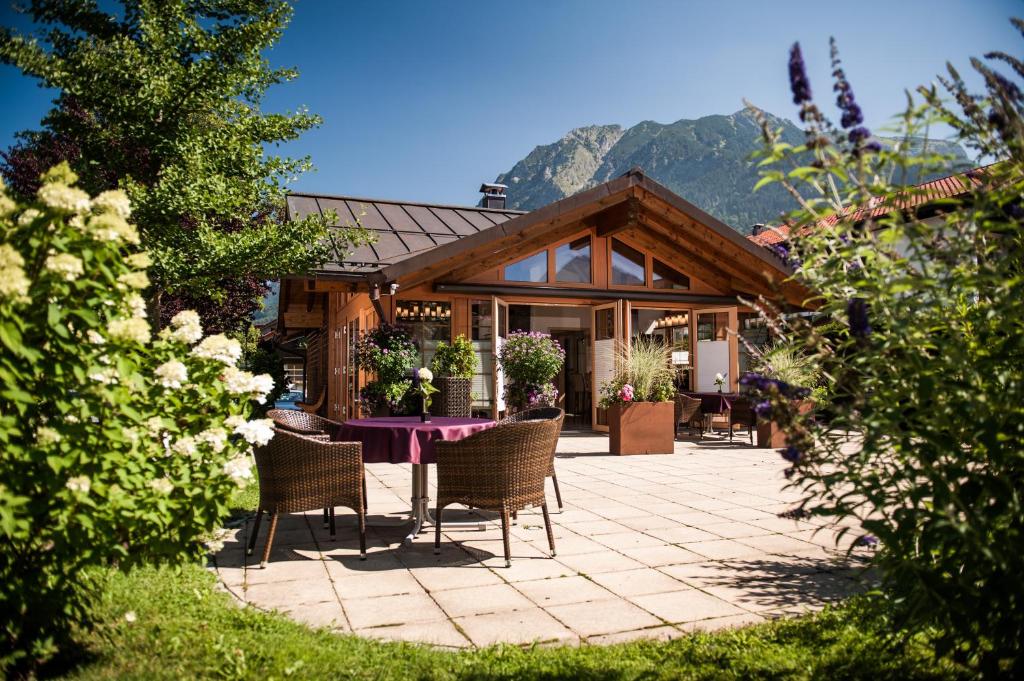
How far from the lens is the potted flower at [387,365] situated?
904cm

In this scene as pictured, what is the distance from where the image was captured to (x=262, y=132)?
6211 mm

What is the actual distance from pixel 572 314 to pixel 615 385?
6709 mm

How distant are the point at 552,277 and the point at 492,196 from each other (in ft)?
16.5

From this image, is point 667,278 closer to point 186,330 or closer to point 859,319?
point 186,330

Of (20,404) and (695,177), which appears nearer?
(20,404)

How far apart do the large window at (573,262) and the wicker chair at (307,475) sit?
26.2 feet

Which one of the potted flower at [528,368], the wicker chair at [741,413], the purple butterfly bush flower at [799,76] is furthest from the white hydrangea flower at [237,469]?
the wicker chair at [741,413]

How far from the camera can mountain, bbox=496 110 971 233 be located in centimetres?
8535

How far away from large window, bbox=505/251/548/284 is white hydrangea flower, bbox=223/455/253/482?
8877 mm

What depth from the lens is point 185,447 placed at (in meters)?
2.25

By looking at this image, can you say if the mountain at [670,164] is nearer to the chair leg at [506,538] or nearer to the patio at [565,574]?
the patio at [565,574]

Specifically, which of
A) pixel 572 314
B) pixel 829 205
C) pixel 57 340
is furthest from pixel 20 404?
A: pixel 572 314

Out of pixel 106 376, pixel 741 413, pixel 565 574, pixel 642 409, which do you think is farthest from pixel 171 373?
pixel 741 413

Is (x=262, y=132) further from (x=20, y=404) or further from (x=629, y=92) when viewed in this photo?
(x=629, y=92)
